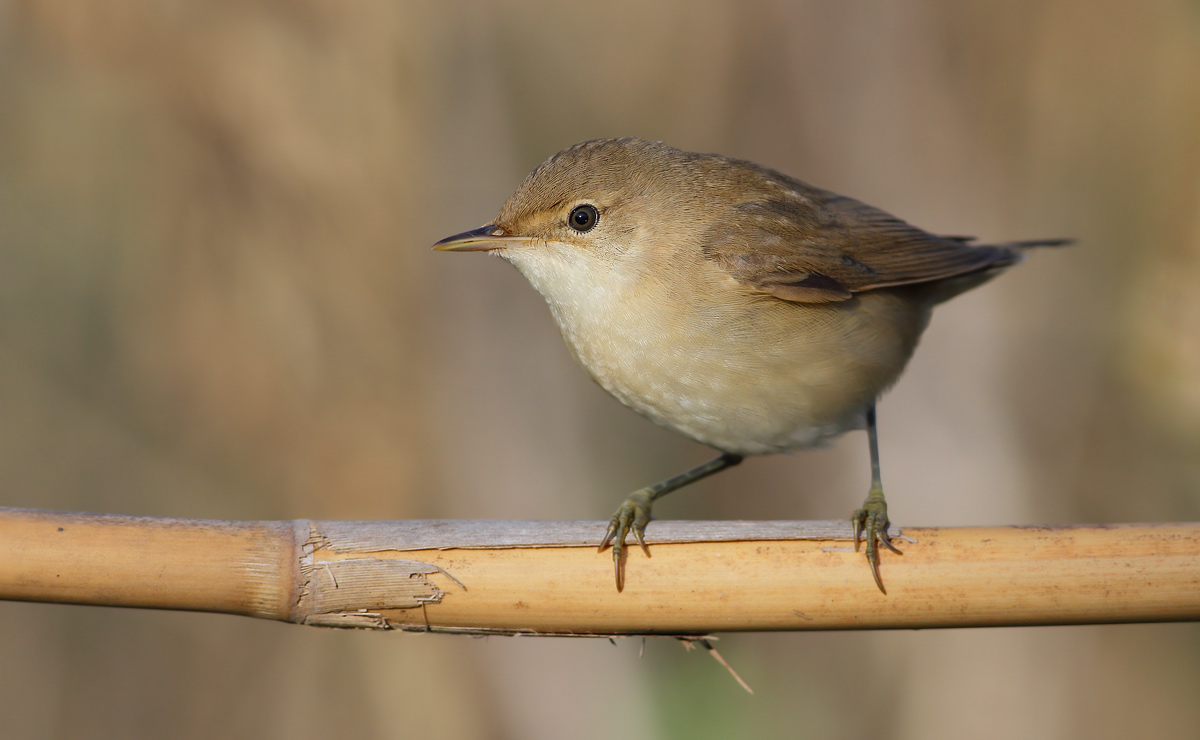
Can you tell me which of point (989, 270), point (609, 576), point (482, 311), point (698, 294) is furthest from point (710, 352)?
point (482, 311)

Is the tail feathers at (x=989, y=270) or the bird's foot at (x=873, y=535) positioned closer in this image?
the bird's foot at (x=873, y=535)

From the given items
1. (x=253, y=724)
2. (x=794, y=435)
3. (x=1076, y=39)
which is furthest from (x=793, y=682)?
(x=1076, y=39)

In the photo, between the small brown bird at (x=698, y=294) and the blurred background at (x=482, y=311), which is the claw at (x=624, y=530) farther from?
the blurred background at (x=482, y=311)

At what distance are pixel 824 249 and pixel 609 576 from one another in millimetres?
1427

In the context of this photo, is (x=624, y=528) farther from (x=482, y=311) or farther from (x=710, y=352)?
(x=482, y=311)

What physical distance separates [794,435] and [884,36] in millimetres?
2465

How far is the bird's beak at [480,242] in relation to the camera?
8.70 ft

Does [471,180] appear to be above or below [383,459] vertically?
above

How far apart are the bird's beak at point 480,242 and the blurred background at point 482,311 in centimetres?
186

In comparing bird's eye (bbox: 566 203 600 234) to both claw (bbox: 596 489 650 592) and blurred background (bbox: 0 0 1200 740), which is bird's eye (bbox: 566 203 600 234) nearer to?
claw (bbox: 596 489 650 592)

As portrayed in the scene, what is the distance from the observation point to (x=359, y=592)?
6.49 feet

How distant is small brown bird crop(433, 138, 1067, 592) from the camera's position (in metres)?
2.57

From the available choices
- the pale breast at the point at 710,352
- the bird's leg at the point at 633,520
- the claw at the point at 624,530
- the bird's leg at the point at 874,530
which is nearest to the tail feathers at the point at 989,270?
the pale breast at the point at 710,352

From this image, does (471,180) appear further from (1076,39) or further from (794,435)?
(1076,39)
